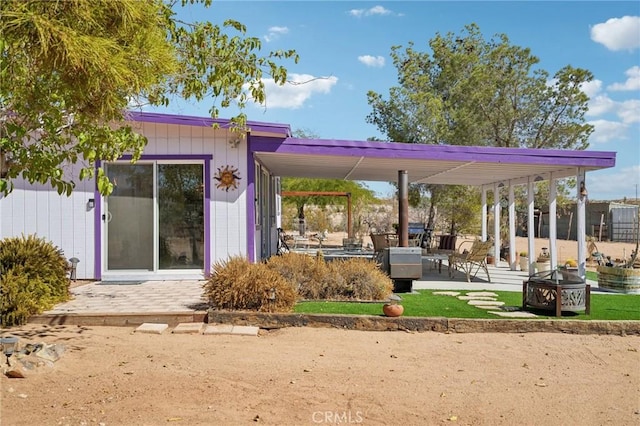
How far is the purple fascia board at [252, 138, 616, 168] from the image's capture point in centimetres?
902

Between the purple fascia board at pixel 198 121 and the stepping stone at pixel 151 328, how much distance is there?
354cm

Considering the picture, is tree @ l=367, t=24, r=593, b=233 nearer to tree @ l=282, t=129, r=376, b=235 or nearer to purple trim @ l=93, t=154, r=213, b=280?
tree @ l=282, t=129, r=376, b=235

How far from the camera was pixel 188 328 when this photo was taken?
6035 millimetres

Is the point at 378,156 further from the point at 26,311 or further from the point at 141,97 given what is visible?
the point at 26,311

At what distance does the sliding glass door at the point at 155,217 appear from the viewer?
912cm

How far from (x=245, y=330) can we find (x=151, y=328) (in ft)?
3.45

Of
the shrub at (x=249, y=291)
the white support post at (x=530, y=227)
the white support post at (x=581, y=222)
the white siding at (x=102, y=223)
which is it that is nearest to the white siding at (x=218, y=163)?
the white siding at (x=102, y=223)

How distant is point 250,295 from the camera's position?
6473mm

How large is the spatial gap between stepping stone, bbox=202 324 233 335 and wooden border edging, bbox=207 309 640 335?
4.4 inches

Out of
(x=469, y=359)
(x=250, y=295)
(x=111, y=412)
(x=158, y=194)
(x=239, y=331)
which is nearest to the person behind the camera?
(x=111, y=412)

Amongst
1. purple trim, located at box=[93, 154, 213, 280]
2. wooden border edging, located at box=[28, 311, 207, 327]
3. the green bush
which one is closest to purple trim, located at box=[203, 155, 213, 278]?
purple trim, located at box=[93, 154, 213, 280]

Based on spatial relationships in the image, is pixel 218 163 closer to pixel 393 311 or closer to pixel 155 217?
pixel 155 217

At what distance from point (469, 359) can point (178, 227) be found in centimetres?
570

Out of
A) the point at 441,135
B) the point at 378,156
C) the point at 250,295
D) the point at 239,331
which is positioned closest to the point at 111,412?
→ the point at 239,331
